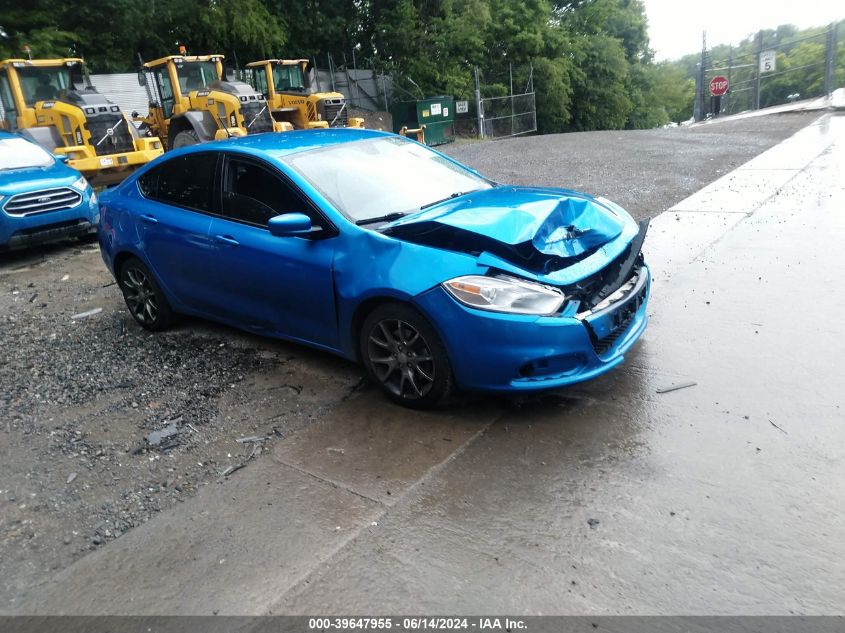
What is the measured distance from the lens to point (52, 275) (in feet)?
27.5

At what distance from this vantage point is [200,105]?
15.9 meters

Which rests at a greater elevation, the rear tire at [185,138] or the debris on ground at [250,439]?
the rear tire at [185,138]

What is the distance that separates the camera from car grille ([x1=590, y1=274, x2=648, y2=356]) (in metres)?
3.91

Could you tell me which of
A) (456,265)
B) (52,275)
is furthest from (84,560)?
(52,275)

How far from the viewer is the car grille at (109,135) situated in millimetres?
13438

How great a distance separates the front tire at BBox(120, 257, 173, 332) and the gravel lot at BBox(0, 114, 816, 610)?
0.44 feet

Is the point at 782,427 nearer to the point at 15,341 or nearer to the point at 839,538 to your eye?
the point at 839,538

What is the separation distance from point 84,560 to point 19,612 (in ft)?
1.08

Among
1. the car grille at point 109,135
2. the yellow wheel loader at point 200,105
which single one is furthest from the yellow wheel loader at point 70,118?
the yellow wheel loader at point 200,105

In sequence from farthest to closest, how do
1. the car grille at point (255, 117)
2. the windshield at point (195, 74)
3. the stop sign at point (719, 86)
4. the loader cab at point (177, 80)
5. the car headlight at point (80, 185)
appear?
the stop sign at point (719, 86) < the windshield at point (195, 74) < the loader cab at point (177, 80) < the car grille at point (255, 117) < the car headlight at point (80, 185)

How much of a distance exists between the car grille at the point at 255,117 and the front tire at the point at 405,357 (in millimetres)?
12562

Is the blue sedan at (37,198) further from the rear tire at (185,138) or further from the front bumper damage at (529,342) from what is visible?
the front bumper damage at (529,342)

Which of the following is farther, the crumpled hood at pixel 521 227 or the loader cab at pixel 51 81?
the loader cab at pixel 51 81

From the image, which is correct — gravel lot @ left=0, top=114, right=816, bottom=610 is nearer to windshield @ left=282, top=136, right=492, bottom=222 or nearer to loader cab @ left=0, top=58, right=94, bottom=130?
windshield @ left=282, top=136, right=492, bottom=222
